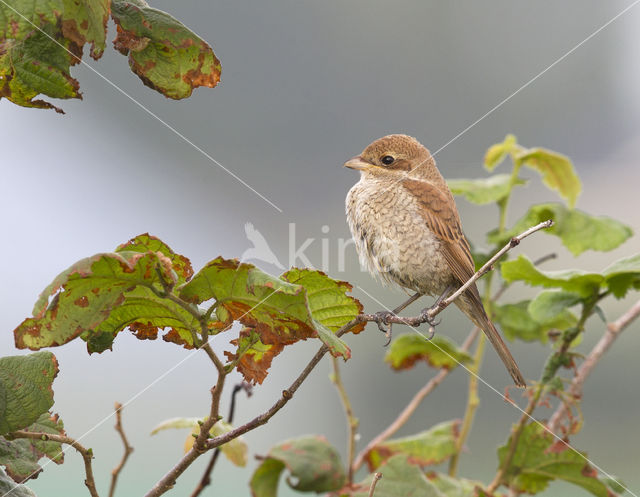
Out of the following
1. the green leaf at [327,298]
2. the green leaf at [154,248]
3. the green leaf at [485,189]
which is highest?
the green leaf at [485,189]

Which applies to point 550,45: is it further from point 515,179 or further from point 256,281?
point 256,281

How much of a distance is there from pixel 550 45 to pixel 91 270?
428 inches

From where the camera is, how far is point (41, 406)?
937 mm

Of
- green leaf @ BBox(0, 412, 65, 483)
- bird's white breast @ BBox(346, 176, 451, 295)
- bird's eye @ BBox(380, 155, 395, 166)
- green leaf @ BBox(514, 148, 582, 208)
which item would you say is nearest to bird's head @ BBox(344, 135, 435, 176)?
bird's eye @ BBox(380, 155, 395, 166)

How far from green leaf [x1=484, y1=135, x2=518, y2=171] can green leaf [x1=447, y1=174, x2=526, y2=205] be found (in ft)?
0.20

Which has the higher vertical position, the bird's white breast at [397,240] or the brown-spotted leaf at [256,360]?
the bird's white breast at [397,240]

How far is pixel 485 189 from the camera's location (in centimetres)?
228

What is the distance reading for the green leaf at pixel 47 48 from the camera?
2.94 feet

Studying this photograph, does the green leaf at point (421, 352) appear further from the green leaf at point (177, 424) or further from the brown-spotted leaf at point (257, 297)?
the brown-spotted leaf at point (257, 297)

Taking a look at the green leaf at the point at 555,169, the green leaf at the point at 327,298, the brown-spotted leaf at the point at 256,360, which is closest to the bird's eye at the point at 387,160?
the green leaf at the point at 555,169

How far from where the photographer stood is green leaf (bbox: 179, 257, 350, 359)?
0.85 m

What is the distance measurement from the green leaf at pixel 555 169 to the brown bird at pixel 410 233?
0.30m

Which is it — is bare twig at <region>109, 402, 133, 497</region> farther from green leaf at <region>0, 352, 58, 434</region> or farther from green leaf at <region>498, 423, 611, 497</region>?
green leaf at <region>498, 423, 611, 497</region>

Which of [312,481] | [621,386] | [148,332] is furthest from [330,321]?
[621,386]
